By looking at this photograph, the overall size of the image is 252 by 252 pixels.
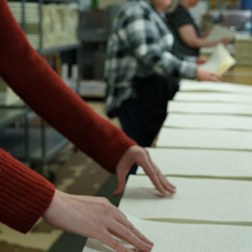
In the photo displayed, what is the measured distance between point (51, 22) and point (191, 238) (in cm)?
284

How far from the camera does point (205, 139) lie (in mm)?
1329

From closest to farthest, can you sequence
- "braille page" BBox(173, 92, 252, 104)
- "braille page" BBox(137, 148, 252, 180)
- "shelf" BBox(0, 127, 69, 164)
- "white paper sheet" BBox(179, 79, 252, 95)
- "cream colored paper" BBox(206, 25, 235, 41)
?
"braille page" BBox(137, 148, 252, 180) < "braille page" BBox(173, 92, 252, 104) < "white paper sheet" BBox(179, 79, 252, 95) < "shelf" BBox(0, 127, 69, 164) < "cream colored paper" BBox(206, 25, 235, 41)

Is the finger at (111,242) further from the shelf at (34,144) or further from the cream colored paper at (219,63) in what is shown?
the shelf at (34,144)

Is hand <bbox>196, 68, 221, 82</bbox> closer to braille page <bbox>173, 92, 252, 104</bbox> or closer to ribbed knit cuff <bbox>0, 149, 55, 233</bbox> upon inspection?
braille page <bbox>173, 92, 252, 104</bbox>

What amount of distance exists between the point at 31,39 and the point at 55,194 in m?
2.36

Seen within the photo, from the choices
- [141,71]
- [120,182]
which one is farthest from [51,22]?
[120,182]

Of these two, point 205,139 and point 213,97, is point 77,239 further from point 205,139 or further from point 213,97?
point 213,97

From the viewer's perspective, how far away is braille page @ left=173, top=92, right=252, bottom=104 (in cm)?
185

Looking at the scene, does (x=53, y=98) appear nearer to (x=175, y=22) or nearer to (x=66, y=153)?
(x=175, y=22)

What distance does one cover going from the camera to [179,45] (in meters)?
3.49

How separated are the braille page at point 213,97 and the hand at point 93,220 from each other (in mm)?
1213

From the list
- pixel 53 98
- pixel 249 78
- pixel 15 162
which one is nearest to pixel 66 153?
pixel 249 78

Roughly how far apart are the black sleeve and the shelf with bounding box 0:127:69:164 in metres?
1.31

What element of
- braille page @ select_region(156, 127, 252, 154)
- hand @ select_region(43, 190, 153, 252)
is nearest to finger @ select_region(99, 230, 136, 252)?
hand @ select_region(43, 190, 153, 252)
